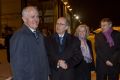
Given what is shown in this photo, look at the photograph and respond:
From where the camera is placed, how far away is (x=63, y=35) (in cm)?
590

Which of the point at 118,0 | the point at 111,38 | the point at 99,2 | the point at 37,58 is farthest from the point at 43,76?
the point at 99,2

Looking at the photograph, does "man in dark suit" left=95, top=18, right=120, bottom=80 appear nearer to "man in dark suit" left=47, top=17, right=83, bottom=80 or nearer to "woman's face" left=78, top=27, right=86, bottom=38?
"woman's face" left=78, top=27, right=86, bottom=38

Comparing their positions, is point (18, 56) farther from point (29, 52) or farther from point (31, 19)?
point (31, 19)

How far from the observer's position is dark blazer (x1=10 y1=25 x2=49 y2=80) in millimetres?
4535

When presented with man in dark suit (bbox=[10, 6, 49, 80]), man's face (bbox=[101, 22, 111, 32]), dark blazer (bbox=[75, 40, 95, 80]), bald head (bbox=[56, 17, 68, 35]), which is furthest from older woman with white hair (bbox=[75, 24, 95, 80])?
man in dark suit (bbox=[10, 6, 49, 80])

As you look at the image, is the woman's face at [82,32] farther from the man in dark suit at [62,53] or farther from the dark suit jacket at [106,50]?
the man in dark suit at [62,53]

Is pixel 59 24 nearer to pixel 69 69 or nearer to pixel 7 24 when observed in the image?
pixel 69 69

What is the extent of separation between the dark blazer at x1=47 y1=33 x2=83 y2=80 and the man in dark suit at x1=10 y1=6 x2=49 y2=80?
33.2 inches

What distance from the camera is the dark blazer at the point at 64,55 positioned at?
19.0 ft

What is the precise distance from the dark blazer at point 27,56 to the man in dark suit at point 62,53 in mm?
911

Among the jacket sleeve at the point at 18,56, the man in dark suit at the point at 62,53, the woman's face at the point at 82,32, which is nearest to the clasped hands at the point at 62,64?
the man in dark suit at the point at 62,53

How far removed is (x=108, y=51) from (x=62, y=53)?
6.48ft

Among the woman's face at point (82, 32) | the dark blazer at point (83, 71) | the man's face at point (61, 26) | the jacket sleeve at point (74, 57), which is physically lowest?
the dark blazer at point (83, 71)

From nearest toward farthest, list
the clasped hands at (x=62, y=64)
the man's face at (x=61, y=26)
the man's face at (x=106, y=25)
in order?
the clasped hands at (x=62, y=64) → the man's face at (x=61, y=26) → the man's face at (x=106, y=25)
